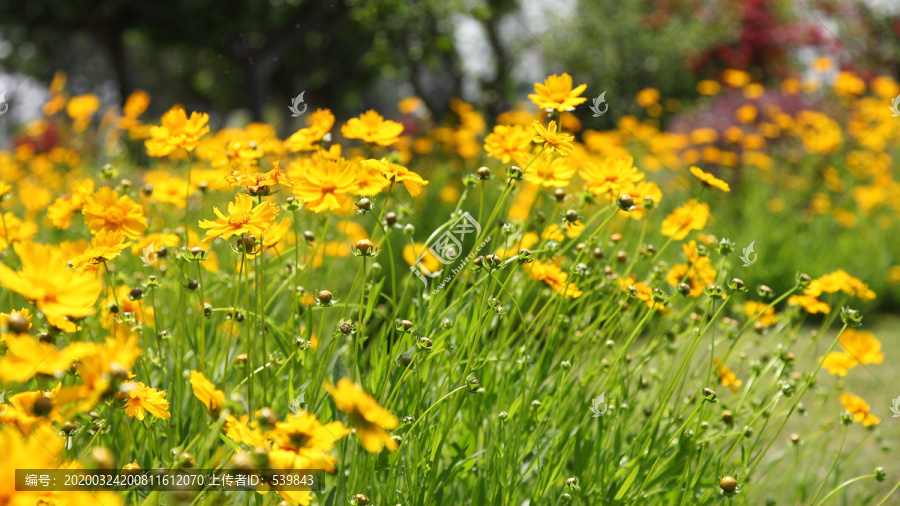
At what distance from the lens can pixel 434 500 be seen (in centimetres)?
110

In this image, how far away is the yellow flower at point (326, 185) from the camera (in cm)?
97

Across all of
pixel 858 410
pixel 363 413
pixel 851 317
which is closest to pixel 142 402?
pixel 363 413

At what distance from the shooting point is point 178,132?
123cm

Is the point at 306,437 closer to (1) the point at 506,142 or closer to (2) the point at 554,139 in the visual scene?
(2) the point at 554,139

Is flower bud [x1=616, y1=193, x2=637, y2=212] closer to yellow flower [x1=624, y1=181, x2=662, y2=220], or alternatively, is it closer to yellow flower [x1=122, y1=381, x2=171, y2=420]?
yellow flower [x1=624, y1=181, x2=662, y2=220]

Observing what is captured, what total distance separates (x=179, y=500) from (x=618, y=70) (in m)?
9.00

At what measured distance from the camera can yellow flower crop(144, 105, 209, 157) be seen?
121 centimetres

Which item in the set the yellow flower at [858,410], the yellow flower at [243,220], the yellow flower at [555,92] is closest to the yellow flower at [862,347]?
the yellow flower at [858,410]

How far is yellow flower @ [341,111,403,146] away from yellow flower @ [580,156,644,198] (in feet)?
1.25

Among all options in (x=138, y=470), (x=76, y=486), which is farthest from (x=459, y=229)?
(x=76, y=486)

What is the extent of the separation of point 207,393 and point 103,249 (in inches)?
11.5

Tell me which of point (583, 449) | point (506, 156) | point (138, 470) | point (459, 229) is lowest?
point (583, 449)

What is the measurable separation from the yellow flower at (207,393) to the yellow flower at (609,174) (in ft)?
2.53

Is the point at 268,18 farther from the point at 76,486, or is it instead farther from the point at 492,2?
the point at 76,486
